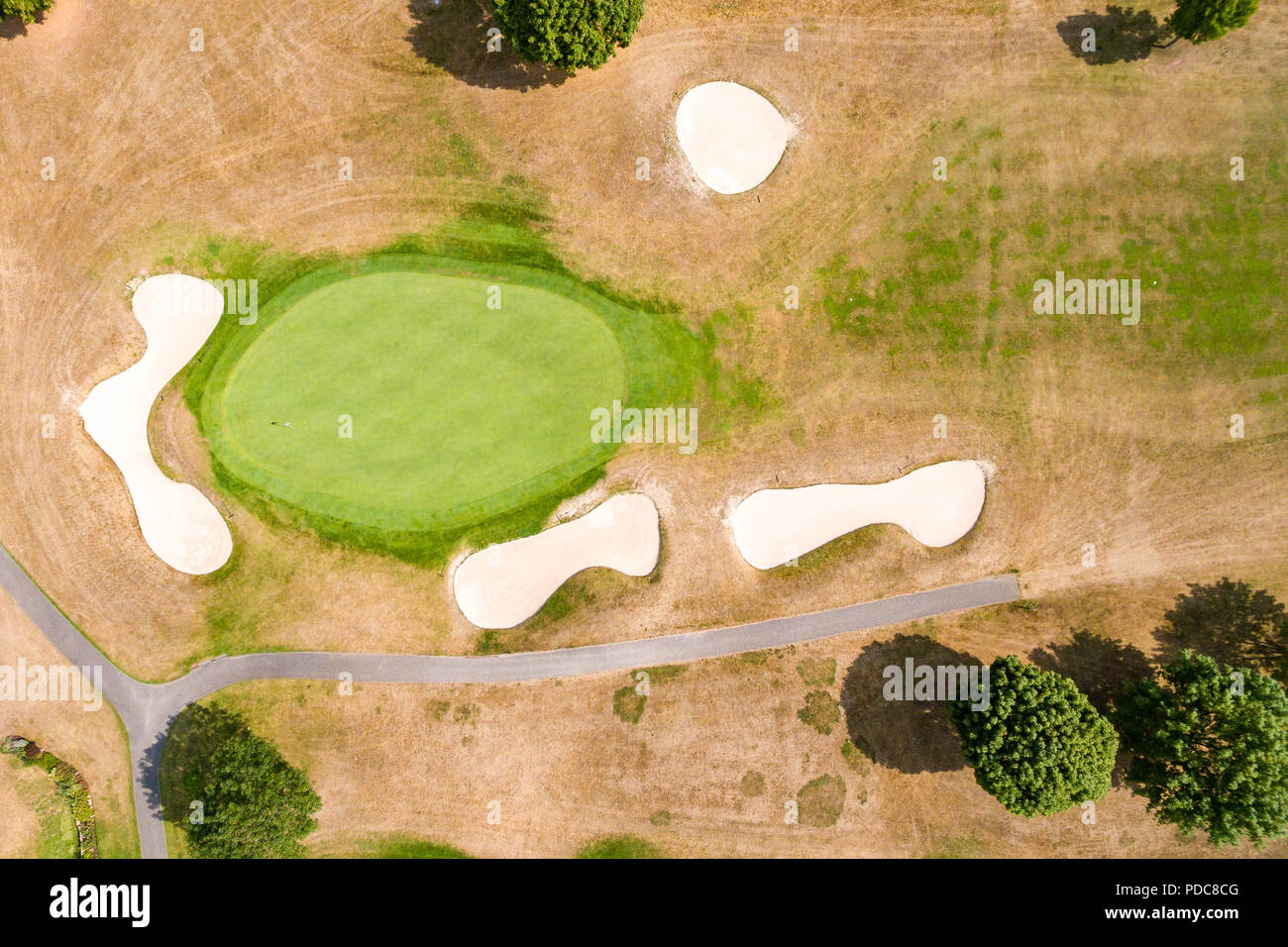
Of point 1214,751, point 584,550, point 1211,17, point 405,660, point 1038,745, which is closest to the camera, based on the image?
point 1038,745

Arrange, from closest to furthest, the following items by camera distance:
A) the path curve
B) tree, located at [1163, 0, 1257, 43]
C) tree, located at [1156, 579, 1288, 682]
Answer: tree, located at [1163, 0, 1257, 43] < tree, located at [1156, 579, 1288, 682] < the path curve

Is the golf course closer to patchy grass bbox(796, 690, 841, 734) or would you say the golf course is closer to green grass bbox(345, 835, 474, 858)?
green grass bbox(345, 835, 474, 858)

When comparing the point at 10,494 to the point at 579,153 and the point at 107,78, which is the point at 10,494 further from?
the point at 579,153

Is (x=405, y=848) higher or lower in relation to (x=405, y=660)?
lower

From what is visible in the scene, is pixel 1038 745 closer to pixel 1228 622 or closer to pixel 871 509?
pixel 871 509

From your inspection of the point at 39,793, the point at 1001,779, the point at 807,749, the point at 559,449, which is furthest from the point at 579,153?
the point at 39,793

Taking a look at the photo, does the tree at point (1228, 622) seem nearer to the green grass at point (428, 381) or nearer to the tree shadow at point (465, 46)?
the green grass at point (428, 381)
